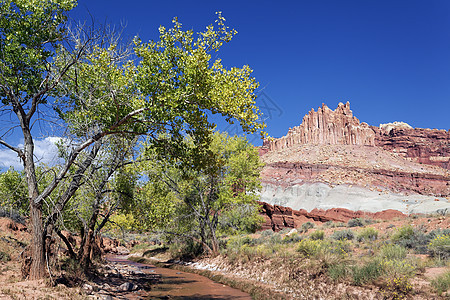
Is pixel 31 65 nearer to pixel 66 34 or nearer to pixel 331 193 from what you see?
pixel 66 34

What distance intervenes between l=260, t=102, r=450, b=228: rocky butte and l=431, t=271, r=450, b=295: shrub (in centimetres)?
3997

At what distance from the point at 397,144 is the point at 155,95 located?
668ft

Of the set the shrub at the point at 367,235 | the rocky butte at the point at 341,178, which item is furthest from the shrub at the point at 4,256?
the rocky butte at the point at 341,178

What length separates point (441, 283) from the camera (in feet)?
30.3

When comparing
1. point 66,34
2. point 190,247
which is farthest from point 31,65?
point 190,247

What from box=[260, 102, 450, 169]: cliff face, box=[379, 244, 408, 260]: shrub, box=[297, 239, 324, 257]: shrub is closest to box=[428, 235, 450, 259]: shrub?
box=[379, 244, 408, 260]: shrub

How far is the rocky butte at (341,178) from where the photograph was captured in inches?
3083

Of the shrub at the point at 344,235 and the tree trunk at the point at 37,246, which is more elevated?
the tree trunk at the point at 37,246

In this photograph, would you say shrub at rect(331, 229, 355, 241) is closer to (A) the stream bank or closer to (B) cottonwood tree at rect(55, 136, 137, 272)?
(A) the stream bank

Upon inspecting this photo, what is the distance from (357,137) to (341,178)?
169 feet

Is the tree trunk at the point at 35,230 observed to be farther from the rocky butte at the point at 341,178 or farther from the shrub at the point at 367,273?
the rocky butte at the point at 341,178

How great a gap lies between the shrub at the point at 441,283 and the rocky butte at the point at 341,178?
131 ft

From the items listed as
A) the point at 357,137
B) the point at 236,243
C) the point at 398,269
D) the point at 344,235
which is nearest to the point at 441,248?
the point at 398,269

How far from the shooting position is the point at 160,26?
8273 mm
